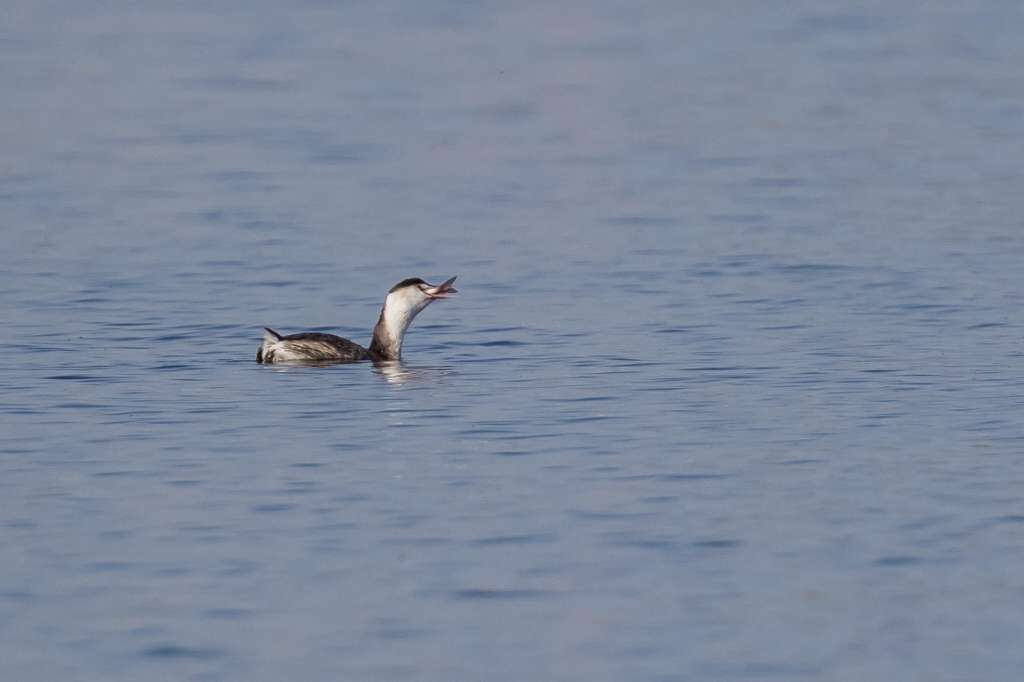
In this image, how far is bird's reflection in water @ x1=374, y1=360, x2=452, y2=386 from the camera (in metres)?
17.3

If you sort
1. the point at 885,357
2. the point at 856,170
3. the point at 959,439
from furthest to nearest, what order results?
the point at 856,170 < the point at 885,357 < the point at 959,439

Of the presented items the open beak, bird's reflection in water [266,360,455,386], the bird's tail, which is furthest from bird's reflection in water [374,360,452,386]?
the bird's tail

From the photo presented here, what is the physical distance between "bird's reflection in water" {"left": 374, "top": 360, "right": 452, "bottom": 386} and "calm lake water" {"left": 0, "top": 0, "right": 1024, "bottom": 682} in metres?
0.07

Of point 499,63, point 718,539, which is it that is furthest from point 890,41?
point 718,539

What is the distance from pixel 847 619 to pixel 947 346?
7.93 meters

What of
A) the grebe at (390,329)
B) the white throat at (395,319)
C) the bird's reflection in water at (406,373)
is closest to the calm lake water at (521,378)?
the bird's reflection in water at (406,373)

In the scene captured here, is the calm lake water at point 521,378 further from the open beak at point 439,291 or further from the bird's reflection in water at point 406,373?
the open beak at point 439,291

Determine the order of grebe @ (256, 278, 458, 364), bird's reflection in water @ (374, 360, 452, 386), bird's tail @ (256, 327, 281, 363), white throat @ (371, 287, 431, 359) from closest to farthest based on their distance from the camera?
bird's reflection in water @ (374, 360, 452, 386)
bird's tail @ (256, 327, 281, 363)
grebe @ (256, 278, 458, 364)
white throat @ (371, 287, 431, 359)

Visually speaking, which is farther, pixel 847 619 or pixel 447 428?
pixel 447 428

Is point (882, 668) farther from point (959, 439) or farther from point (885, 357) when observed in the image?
point (885, 357)

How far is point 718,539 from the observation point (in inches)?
463

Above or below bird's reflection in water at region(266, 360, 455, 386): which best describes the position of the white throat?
above

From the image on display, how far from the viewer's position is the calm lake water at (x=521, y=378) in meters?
10.4

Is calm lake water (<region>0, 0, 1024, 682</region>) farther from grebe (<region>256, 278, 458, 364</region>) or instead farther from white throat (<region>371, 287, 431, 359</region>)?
white throat (<region>371, 287, 431, 359</region>)
